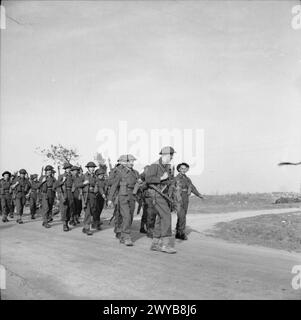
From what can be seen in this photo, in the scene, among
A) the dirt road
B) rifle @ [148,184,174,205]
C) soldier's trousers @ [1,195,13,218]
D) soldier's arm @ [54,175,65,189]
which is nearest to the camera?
the dirt road

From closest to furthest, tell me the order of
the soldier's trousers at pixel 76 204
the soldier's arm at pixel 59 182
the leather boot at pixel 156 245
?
the leather boot at pixel 156 245
the soldier's arm at pixel 59 182
the soldier's trousers at pixel 76 204

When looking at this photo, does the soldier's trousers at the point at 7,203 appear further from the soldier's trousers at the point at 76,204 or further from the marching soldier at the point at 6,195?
the soldier's trousers at the point at 76,204

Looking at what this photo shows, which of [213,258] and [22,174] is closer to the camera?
[213,258]

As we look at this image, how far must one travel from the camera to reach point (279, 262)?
790 centimetres

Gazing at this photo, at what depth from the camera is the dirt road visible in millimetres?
5695

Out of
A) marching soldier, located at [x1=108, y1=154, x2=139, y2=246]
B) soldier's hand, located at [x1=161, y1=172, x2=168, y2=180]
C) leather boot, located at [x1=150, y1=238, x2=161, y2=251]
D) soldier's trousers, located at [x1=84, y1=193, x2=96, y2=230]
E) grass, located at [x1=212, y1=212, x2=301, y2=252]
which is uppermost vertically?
soldier's hand, located at [x1=161, y1=172, x2=168, y2=180]

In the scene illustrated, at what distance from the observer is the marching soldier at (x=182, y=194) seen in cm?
1098

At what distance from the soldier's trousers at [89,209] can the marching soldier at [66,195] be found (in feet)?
3.11

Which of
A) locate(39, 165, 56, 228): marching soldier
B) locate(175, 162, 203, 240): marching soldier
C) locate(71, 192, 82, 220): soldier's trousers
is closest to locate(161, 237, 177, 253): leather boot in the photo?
locate(175, 162, 203, 240): marching soldier

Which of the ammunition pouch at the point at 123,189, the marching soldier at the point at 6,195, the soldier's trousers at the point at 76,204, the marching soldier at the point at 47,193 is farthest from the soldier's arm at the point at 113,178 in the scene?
the marching soldier at the point at 6,195

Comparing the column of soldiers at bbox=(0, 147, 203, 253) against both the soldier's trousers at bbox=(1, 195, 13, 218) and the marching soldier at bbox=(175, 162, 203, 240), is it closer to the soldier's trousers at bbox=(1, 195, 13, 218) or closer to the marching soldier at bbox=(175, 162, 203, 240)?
the marching soldier at bbox=(175, 162, 203, 240)
